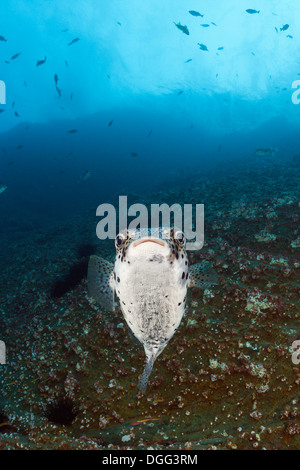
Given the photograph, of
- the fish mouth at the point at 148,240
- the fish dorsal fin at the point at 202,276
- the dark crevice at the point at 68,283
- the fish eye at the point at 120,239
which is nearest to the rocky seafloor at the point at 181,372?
the dark crevice at the point at 68,283

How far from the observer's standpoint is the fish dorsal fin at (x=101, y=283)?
3238mm

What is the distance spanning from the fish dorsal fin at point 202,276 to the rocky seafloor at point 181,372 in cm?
124

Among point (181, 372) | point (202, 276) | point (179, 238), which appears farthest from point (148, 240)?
point (181, 372)

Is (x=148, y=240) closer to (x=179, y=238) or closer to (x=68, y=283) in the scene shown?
(x=179, y=238)

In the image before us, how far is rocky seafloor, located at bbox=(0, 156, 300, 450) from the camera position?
13.0ft

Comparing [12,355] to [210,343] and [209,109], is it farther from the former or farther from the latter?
[209,109]

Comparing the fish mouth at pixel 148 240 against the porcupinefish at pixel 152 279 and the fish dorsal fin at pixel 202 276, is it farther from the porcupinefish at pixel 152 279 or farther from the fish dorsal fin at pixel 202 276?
the fish dorsal fin at pixel 202 276

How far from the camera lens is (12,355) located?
650cm

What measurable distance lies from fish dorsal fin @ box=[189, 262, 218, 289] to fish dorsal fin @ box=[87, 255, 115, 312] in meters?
1.06

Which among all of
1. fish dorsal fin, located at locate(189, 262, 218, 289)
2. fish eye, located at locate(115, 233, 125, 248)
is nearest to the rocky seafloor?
fish dorsal fin, located at locate(189, 262, 218, 289)

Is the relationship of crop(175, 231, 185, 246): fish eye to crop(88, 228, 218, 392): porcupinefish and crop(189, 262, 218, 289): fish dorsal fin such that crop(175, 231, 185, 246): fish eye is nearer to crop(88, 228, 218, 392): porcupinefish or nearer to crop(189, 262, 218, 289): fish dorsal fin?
crop(88, 228, 218, 392): porcupinefish

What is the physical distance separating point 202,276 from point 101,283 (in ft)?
4.37

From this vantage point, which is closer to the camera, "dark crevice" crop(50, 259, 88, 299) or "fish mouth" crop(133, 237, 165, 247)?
"fish mouth" crop(133, 237, 165, 247)
